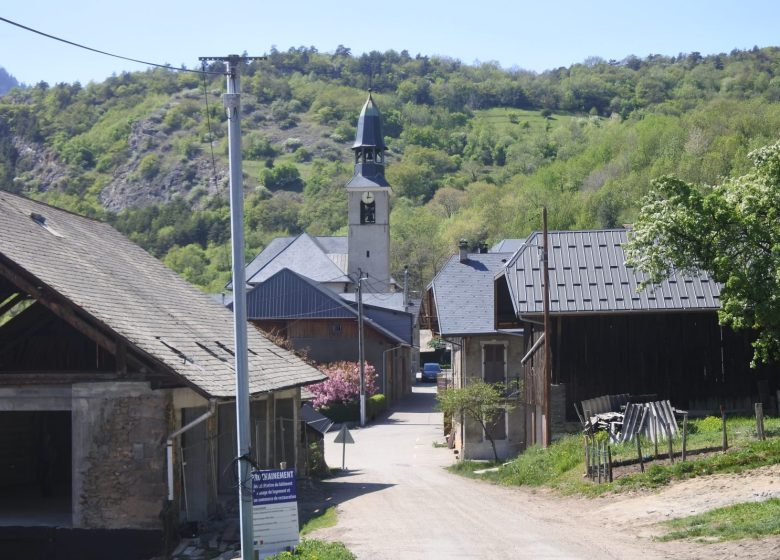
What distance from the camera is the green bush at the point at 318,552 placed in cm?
1566

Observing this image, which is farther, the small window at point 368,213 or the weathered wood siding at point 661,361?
the small window at point 368,213

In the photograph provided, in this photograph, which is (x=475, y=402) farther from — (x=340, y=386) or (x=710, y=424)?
(x=340, y=386)

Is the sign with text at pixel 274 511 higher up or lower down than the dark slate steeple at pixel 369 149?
lower down

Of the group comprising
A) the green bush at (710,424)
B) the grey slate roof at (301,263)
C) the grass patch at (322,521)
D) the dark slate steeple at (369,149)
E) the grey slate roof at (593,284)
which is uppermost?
the dark slate steeple at (369,149)

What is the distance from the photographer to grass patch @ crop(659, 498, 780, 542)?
15781mm

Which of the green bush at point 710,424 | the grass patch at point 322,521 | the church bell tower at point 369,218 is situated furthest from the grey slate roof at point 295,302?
the grass patch at point 322,521

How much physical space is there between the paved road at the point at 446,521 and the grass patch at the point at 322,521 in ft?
0.78

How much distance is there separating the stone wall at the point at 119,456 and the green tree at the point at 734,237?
477 inches

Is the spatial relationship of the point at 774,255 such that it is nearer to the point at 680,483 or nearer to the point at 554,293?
the point at 680,483

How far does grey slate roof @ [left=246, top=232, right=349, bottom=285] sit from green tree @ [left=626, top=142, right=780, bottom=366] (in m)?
62.8

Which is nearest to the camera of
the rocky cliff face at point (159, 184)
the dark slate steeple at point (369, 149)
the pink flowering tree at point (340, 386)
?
the pink flowering tree at point (340, 386)

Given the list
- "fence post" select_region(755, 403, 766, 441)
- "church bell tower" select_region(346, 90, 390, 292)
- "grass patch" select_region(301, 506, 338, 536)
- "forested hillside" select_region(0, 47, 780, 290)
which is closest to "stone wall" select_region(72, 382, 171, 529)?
"grass patch" select_region(301, 506, 338, 536)

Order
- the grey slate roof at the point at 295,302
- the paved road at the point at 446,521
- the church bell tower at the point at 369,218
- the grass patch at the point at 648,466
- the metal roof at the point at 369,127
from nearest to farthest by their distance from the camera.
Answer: the paved road at the point at 446,521 → the grass patch at the point at 648,466 → the grey slate roof at the point at 295,302 → the metal roof at the point at 369,127 → the church bell tower at the point at 369,218

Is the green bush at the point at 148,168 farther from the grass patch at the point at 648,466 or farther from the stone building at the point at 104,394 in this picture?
the stone building at the point at 104,394
